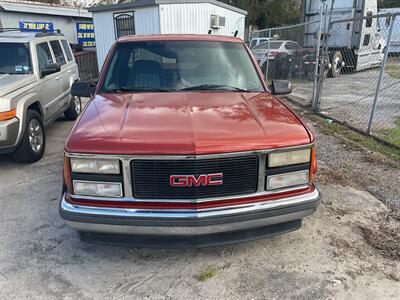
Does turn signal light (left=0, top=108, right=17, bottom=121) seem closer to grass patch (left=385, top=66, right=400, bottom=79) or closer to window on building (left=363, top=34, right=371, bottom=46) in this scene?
grass patch (left=385, top=66, right=400, bottom=79)

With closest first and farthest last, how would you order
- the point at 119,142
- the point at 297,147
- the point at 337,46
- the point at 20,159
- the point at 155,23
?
1. the point at 119,142
2. the point at 297,147
3. the point at 20,159
4. the point at 155,23
5. the point at 337,46

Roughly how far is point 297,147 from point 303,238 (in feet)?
3.59

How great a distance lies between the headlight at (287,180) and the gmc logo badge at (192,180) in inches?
17.2

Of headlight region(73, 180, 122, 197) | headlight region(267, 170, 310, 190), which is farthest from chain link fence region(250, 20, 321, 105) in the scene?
headlight region(73, 180, 122, 197)

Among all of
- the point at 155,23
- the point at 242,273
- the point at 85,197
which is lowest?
the point at 242,273

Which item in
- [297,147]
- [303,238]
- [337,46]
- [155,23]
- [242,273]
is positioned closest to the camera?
[297,147]

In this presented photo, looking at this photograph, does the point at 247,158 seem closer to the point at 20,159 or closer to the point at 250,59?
the point at 250,59

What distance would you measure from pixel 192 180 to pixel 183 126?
446 mm

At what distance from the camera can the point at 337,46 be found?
14141 mm

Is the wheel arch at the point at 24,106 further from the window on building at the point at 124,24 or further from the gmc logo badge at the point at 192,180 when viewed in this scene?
the window on building at the point at 124,24

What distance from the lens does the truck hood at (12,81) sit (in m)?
4.56

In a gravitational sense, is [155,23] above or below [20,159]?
above

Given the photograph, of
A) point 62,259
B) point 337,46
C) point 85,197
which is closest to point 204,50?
point 85,197

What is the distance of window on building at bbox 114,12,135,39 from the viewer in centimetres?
1255
